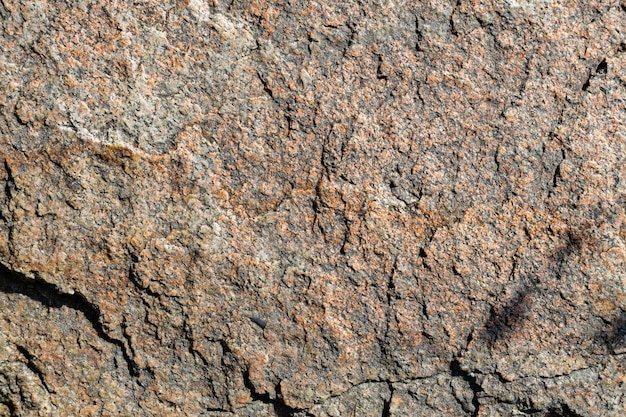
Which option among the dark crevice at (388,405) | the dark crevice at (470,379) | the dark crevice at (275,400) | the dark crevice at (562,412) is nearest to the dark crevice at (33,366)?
the dark crevice at (275,400)

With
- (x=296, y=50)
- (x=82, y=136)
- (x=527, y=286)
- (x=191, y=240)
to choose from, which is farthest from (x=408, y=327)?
(x=82, y=136)

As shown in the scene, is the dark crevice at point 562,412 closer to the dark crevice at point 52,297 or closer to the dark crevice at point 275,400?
the dark crevice at point 275,400

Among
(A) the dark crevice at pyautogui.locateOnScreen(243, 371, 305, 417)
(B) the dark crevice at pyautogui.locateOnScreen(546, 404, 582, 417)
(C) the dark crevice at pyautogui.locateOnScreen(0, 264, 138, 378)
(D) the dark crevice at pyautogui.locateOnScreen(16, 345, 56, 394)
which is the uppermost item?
(B) the dark crevice at pyautogui.locateOnScreen(546, 404, 582, 417)

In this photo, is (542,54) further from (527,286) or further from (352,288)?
(352,288)

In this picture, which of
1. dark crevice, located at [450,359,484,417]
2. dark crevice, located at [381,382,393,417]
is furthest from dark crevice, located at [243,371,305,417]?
dark crevice, located at [450,359,484,417]

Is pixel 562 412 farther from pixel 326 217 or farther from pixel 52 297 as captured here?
pixel 52 297

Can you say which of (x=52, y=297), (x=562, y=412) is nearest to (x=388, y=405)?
(x=562, y=412)

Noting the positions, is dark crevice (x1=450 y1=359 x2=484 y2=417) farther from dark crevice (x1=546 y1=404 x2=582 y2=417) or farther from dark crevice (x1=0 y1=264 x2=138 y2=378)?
dark crevice (x1=0 y1=264 x2=138 y2=378)
